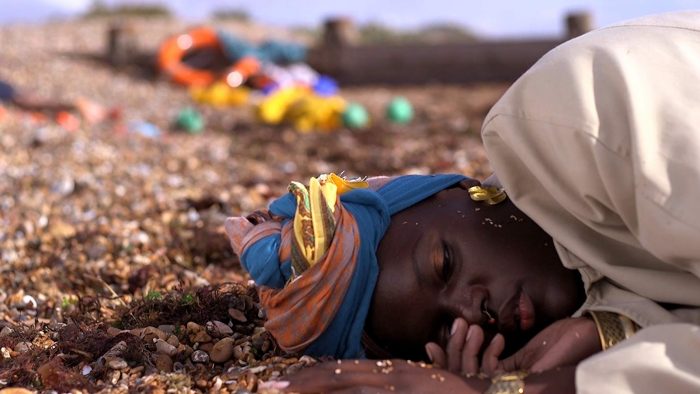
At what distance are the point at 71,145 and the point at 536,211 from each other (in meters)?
6.26

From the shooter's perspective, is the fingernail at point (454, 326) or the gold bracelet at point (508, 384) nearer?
the gold bracelet at point (508, 384)

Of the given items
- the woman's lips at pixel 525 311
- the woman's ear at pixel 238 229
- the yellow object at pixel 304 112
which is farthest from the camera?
the yellow object at pixel 304 112

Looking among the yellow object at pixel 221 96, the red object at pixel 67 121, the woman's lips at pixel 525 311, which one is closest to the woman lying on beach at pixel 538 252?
the woman's lips at pixel 525 311

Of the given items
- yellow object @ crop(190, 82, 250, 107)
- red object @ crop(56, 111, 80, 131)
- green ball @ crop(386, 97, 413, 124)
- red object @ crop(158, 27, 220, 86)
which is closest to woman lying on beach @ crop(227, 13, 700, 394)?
red object @ crop(56, 111, 80, 131)

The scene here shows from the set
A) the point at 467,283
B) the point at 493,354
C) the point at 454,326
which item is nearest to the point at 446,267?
the point at 467,283

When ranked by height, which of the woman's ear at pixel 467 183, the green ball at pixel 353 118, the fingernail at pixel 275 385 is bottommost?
the green ball at pixel 353 118

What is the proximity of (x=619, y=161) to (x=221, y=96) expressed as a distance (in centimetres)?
1051

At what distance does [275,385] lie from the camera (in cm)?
261

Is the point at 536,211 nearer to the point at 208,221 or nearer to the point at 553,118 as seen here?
the point at 553,118

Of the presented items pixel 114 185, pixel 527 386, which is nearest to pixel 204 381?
pixel 527 386

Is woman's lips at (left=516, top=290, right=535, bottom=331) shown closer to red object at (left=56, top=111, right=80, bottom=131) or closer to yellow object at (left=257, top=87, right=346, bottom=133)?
yellow object at (left=257, top=87, right=346, bottom=133)

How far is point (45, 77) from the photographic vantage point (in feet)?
46.2

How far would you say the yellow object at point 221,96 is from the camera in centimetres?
1254

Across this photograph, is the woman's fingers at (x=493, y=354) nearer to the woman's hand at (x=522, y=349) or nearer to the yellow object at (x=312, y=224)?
the woman's hand at (x=522, y=349)
